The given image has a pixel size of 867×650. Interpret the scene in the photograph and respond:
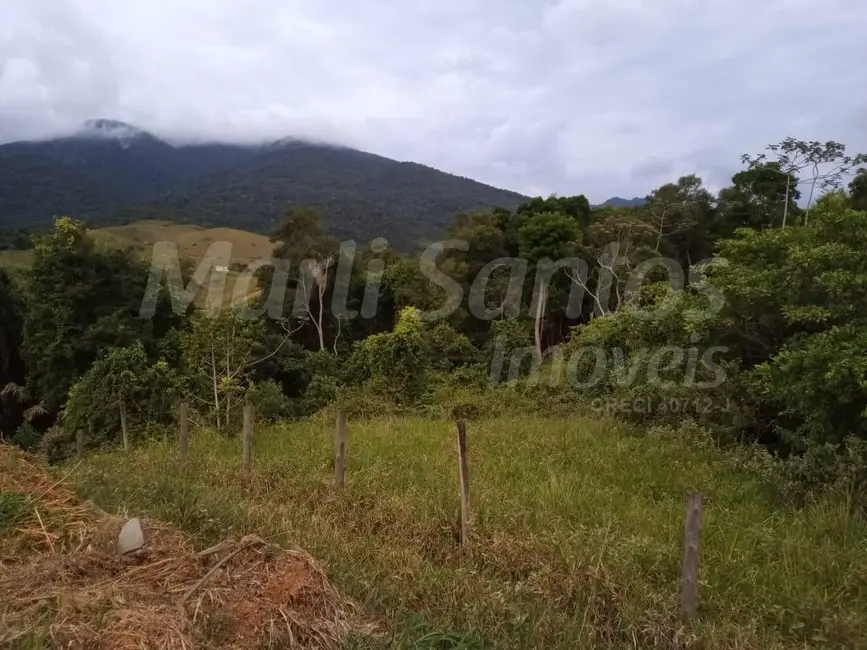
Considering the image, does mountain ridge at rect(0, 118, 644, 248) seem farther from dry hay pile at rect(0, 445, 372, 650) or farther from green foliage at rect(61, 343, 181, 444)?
dry hay pile at rect(0, 445, 372, 650)

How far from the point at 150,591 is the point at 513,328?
51.4 ft

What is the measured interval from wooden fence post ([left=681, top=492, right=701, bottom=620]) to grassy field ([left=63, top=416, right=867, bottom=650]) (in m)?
0.07

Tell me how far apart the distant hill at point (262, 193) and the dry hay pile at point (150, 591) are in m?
31.9

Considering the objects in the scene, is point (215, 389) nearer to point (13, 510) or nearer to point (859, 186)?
point (13, 510)

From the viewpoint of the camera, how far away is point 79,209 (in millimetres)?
70375

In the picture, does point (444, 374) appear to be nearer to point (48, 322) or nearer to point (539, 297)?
point (539, 297)

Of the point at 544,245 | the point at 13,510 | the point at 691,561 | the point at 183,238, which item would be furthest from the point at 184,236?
the point at 691,561

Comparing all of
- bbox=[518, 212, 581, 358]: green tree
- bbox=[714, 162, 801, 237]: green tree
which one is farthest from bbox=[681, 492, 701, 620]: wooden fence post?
bbox=[714, 162, 801, 237]: green tree

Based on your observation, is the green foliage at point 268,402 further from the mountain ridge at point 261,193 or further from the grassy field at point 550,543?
the mountain ridge at point 261,193

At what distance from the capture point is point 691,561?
2.98m

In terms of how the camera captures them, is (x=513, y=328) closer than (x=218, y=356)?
No

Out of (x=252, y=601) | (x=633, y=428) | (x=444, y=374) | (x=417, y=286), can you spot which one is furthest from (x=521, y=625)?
(x=417, y=286)

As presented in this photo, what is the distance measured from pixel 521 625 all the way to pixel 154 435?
937cm

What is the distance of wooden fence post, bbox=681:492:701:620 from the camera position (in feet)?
9.77
